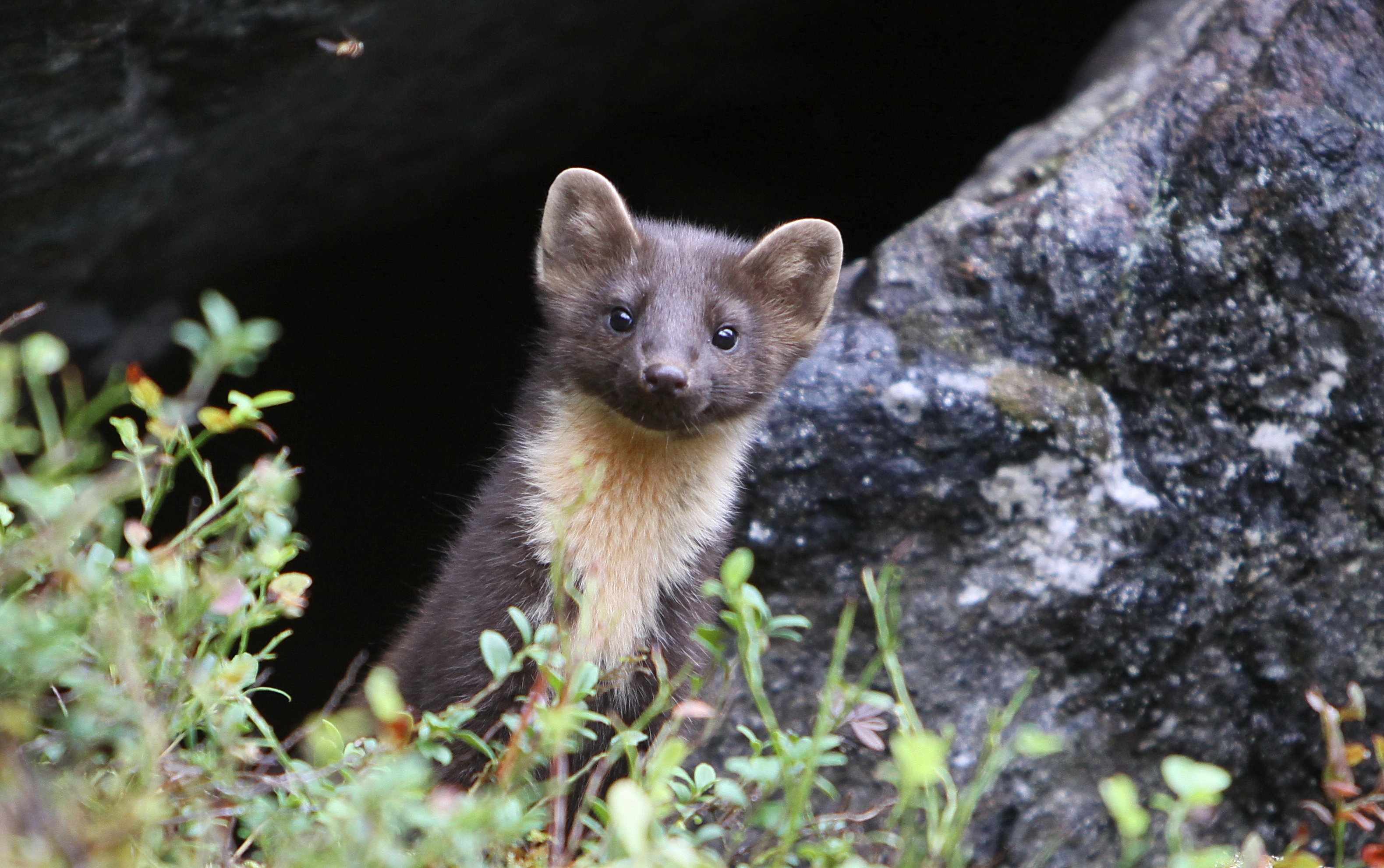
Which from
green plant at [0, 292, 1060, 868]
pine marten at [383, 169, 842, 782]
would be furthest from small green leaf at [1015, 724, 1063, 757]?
pine marten at [383, 169, 842, 782]

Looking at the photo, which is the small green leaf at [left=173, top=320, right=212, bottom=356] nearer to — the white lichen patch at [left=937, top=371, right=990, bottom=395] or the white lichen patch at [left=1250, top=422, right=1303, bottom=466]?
the white lichen patch at [left=937, top=371, right=990, bottom=395]

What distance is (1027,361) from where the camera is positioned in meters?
4.33

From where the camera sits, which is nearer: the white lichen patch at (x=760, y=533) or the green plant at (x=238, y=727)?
the green plant at (x=238, y=727)

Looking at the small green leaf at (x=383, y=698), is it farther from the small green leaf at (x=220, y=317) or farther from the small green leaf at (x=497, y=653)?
the small green leaf at (x=220, y=317)

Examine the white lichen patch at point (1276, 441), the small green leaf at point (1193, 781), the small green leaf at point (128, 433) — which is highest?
the small green leaf at point (1193, 781)

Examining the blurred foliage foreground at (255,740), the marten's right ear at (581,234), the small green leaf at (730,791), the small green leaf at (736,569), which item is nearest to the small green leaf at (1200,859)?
the blurred foliage foreground at (255,740)

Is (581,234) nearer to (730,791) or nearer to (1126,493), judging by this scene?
(1126,493)

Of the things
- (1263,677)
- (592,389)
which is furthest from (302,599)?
(1263,677)

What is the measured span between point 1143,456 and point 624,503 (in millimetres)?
1866

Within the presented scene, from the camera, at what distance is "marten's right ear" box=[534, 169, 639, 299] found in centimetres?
387

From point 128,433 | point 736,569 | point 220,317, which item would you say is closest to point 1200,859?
point 736,569

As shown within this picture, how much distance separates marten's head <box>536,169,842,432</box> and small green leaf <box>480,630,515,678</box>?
4.62 ft

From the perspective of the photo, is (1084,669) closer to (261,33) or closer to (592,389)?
(592,389)

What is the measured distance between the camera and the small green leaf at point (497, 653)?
2.09 m
